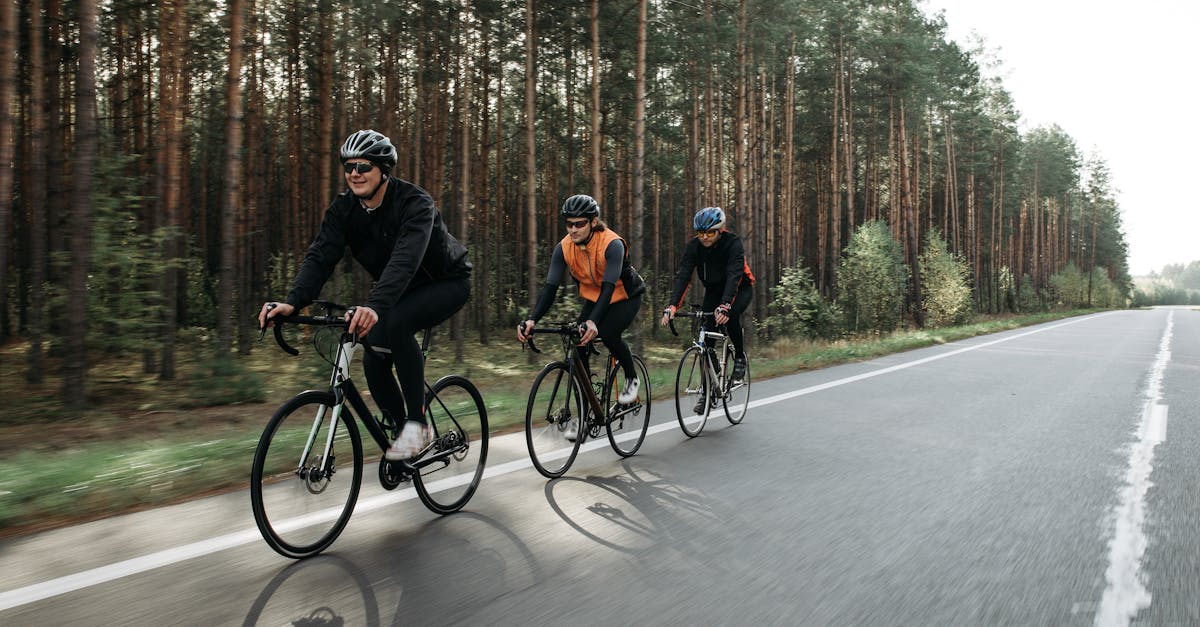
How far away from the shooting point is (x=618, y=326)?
18.9 ft

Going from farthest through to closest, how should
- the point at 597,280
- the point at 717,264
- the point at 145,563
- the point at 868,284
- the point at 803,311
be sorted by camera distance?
the point at 868,284, the point at 803,311, the point at 717,264, the point at 597,280, the point at 145,563

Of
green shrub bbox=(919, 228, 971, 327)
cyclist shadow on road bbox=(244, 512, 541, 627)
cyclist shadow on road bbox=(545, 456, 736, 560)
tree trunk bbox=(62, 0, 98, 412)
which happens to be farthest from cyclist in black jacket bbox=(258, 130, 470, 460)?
green shrub bbox=(919, 228, 971, 327)

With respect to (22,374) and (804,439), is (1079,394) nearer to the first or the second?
(804,439)

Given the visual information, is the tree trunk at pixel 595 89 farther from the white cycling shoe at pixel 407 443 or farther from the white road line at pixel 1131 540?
the white cycling shoe at pixel 407 443

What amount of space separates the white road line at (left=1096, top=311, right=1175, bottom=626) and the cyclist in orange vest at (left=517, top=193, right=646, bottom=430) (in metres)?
3.23

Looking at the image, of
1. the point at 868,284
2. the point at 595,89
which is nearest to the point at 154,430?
the point at 595,89

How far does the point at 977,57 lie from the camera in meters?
45.9

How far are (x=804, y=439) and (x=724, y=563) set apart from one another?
3474 mm

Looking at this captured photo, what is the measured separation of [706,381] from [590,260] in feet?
7.64

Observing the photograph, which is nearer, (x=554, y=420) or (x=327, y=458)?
(x=327, y=458)

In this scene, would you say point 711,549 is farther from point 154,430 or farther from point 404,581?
point 154,430

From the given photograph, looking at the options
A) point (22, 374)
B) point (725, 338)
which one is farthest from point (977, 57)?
point (22, 374)

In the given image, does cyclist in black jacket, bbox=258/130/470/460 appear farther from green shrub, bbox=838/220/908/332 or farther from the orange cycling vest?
green shrub, bbox=838/220/908/332

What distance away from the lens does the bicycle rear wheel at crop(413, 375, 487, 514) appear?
4277mm
